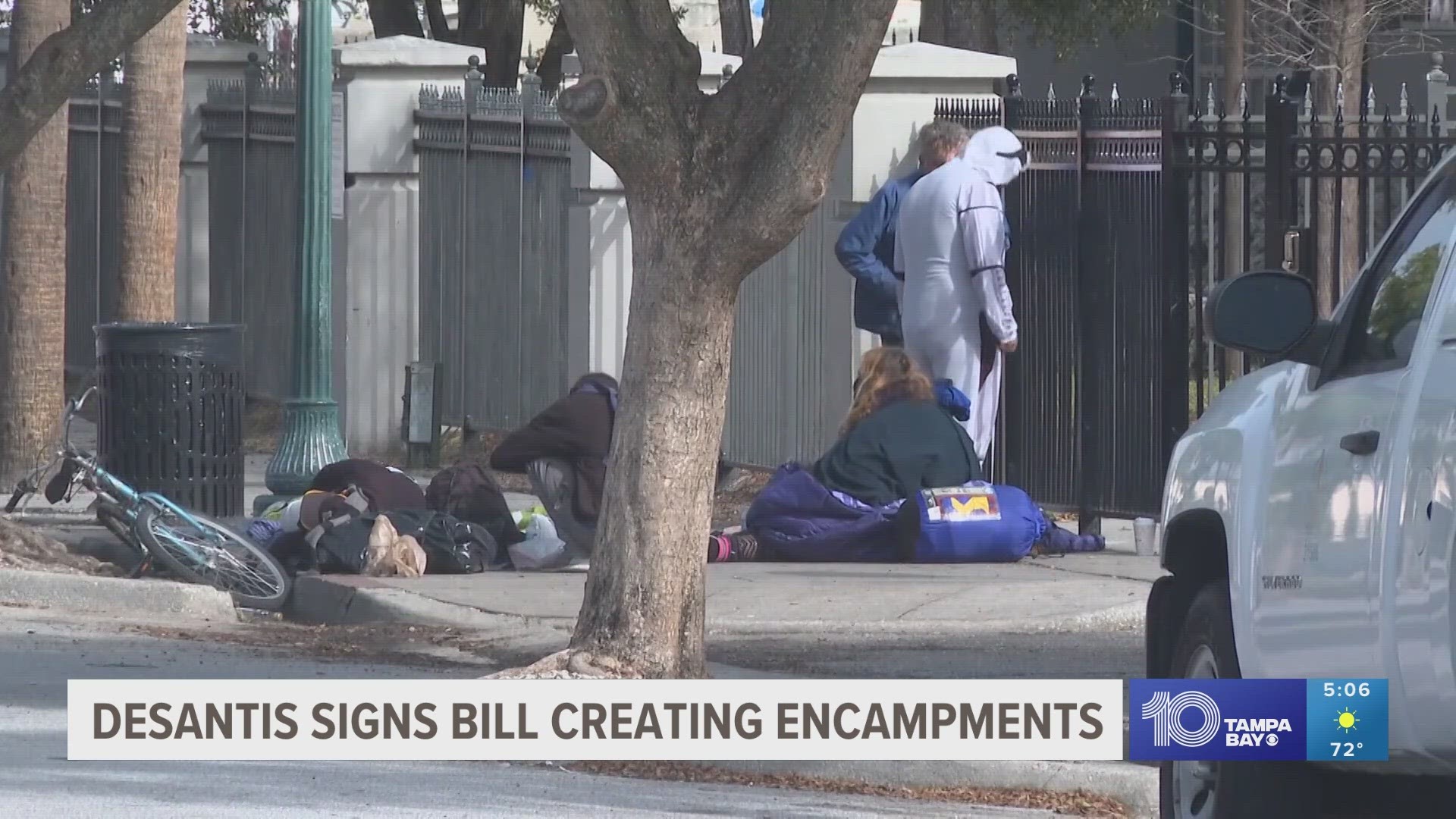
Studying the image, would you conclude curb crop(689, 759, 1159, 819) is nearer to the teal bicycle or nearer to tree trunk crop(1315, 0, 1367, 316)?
tree trunk crop(1315, 0, 1367, 316)

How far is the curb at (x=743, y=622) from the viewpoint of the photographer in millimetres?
9266

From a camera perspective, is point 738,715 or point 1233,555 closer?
point 1233,555

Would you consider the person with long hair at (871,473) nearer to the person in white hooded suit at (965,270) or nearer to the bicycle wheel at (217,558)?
the person in white hooded suit at (965,270)

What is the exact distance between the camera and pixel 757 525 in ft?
35.2

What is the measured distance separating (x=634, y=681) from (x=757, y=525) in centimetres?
386

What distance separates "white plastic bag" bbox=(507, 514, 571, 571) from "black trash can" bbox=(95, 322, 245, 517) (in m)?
2.10

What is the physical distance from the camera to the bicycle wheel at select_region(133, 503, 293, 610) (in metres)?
10.3

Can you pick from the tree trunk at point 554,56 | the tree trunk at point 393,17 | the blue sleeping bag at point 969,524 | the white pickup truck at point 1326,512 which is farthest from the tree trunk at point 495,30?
the white pickup truck at point 1326,512

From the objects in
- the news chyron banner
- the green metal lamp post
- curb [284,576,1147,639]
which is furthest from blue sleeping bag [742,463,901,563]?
the news chyron banner

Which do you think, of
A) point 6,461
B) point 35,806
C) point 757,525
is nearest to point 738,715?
point 35,806

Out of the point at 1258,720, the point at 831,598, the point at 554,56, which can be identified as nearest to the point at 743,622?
the point at 831,598

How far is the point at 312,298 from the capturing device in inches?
508

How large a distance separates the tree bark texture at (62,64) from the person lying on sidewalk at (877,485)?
3568 mm

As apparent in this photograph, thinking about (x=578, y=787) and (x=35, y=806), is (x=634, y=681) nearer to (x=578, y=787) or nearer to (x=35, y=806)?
(x=578, y=787)
